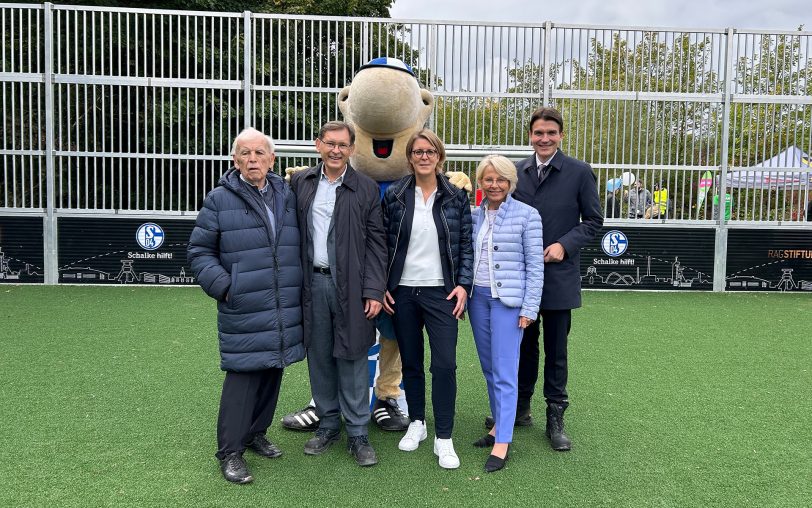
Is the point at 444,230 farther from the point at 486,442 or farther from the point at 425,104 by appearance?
the point at 425,104

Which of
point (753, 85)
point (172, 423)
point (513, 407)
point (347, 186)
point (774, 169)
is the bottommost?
point (172, 423)

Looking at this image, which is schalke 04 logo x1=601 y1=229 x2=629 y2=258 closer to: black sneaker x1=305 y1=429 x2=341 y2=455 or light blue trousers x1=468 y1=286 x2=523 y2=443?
light blue trousers x1=468 y1=286 x2=523 y2=443

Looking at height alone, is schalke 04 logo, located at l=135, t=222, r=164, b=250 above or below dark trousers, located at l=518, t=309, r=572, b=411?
above

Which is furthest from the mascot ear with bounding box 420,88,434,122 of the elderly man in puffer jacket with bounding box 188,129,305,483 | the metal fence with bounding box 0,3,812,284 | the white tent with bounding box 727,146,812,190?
the white tent with bounding box 727,146,812,190

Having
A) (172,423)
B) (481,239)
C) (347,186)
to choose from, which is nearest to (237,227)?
(347,186)

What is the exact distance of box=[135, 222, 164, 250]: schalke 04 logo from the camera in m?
8.31

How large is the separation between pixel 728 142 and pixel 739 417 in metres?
6.20

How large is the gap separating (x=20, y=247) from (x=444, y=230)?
23.7ft

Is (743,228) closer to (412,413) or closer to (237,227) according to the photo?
(412,413)

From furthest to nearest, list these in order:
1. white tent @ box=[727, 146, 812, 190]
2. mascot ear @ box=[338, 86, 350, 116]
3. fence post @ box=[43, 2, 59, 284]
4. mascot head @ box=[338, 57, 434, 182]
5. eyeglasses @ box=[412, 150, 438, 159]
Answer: white tent @ box=[727, 146, 812, 190]
fence post @ box=[43, 2, 59, 284]
mascot ear @ box=[338, 86, 350, 116]
mascot head @ box=[338, 57, 434, 182]
eyeglasses @ box=[412, 150, 438, 159]

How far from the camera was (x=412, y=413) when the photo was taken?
11.0ft

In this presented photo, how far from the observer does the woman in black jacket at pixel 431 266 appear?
3096mm

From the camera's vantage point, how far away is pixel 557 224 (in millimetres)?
3336

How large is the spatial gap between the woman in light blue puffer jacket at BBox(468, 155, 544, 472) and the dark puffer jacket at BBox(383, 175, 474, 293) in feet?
0.22
